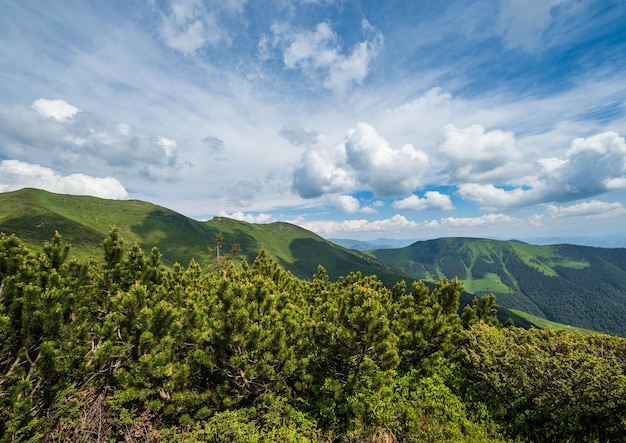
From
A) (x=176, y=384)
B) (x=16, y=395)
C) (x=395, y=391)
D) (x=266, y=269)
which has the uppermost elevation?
(x=266, y=269)

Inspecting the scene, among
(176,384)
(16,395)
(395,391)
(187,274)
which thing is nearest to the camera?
(16,395)

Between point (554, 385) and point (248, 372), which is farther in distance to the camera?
point (554, 385)

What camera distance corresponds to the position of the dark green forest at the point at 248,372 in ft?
36.1

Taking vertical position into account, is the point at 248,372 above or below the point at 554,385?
above

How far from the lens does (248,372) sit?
1305cm

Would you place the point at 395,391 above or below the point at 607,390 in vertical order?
below

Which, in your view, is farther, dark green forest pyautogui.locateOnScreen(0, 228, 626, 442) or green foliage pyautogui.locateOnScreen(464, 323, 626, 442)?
green foliage pyautogui.locateOnScreen(464, 323, 626, 442)

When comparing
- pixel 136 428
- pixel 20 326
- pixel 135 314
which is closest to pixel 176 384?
pixel 136 428

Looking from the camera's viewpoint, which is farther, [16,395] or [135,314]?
[135,314]

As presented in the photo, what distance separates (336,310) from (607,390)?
40.0 ft

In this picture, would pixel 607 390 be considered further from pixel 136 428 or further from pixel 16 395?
pixel 16 395

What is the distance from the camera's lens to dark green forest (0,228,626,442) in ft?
36.1

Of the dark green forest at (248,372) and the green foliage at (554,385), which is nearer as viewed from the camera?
the dark green forest at (248,372)

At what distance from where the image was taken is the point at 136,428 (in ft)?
40.8
